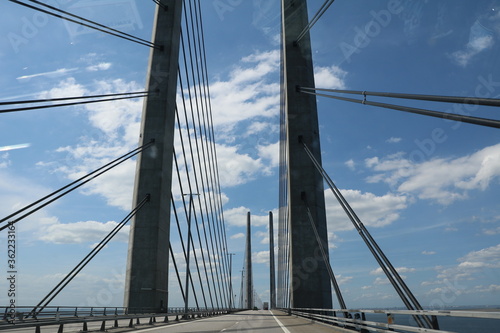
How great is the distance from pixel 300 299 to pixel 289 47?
16.3 meters

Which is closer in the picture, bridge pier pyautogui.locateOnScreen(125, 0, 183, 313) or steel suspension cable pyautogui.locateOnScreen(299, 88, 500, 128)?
steel suspension cable pyautogui.locateOnScreen(299, 88, 500, 128)

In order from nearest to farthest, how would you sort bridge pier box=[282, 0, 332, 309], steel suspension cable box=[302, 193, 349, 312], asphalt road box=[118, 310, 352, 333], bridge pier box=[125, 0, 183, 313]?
asphalt road box=[118, 310, 352, 333] < steel suspension cable box=[302, 193, 349, 312] < bridge pier box=[125, 0, 183, 313] < bridge pier box=[282, 0, 332, 309]

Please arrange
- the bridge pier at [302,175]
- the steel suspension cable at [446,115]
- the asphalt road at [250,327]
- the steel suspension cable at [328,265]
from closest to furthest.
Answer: the steel suspension cable at [446,115] → the asphalt road at [250,327] → the steel suspension cable at [328,265] → the bridge pier at [302,175]

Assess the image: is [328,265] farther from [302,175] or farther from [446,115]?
[446,115]

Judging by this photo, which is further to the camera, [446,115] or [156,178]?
[156,178]

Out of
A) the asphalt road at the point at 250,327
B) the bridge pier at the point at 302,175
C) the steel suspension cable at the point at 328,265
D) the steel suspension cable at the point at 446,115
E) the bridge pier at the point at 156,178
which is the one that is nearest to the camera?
the steel suspension cable at the point at 446,115

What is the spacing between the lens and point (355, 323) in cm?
1252

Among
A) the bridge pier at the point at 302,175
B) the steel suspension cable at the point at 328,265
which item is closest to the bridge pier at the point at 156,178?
the bridge pier at the point at 302,175

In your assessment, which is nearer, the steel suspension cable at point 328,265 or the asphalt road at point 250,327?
the asphalt road at point 250,327

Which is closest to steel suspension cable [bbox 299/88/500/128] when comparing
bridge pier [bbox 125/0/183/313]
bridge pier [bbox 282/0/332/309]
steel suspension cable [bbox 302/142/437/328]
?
steel suspension cable [bbox 302/142/437/328]

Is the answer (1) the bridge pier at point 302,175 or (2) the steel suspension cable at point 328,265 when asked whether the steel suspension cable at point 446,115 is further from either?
(1) the bridge pier at point 302,175

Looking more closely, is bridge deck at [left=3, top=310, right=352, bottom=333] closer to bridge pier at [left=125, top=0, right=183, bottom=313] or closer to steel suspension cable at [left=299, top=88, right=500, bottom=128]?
bridge pier at [left=125, top=0, right=183, bottom=313]

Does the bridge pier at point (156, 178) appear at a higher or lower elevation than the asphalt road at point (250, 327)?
higher

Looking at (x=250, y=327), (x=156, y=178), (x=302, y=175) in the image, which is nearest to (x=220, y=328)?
(x=250, y=327)
